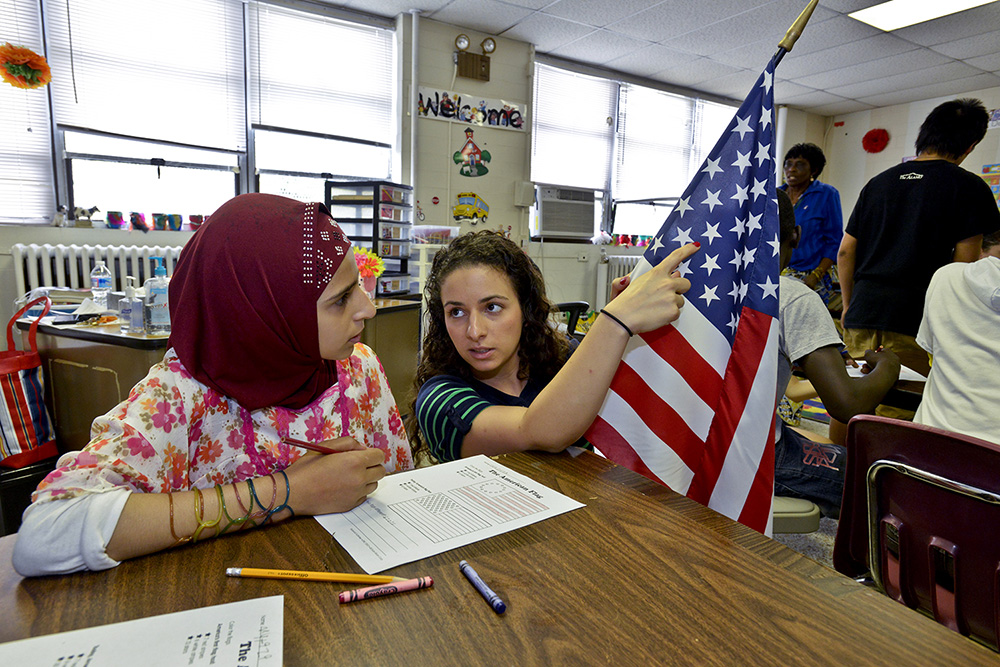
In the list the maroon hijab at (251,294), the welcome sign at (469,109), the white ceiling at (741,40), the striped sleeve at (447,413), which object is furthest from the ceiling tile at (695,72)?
the maroon hijab at (251,294)

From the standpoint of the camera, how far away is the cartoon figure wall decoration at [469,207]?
5.25 m

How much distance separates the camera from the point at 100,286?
3.21 metres

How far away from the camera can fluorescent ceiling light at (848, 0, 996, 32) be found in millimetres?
4223

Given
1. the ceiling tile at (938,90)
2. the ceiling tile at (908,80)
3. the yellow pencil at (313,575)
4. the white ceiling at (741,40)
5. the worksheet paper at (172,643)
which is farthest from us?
the ceiling tile at (938,90)

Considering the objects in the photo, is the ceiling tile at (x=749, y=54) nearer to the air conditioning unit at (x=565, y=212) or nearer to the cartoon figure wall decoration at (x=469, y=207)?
the air conditioning unit at (x=565, y=212)

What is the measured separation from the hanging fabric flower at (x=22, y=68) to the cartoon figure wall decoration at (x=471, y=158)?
2.95 m

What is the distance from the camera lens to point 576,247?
6.01 meters

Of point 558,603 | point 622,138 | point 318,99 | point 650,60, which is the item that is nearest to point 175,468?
point 558,603

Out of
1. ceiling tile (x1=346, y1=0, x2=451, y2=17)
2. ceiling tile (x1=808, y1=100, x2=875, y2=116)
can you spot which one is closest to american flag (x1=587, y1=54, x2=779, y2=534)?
ceiling tile (x1=346, y1=0, x2=451, y2=17)

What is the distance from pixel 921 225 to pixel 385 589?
3.15 meters

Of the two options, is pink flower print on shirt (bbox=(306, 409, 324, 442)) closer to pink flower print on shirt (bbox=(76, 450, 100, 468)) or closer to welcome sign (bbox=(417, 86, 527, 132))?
pink flower print on shirt (bbox=(76, 450, 100, 468))

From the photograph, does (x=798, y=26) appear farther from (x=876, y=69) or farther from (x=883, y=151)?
(x=883, y=151)

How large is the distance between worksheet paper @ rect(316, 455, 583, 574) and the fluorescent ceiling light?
523cm

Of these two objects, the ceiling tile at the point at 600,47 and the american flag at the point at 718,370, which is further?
the ceiling tile at the point at 600,47
